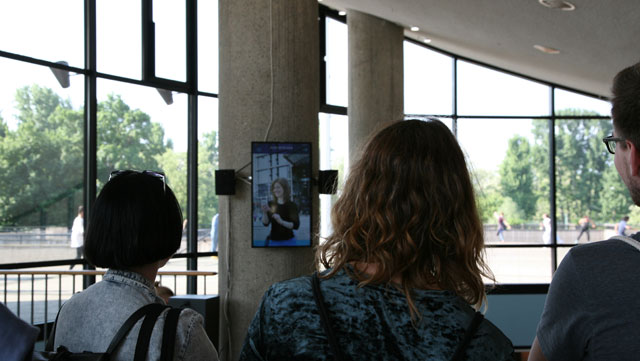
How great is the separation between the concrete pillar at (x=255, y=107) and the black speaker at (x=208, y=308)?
8 centimetres

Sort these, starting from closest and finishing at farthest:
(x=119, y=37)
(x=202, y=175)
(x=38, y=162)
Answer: (x=38, y=162) → (x=119, y=37) → (x=202, y=175)

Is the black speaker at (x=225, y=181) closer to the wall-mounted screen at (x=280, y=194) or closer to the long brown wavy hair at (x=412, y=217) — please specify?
the wall-mounted screen at (x=280, y=194)

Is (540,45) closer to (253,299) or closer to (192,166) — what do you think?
(192,166)

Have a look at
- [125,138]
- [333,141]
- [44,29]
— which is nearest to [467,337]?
[44,29]

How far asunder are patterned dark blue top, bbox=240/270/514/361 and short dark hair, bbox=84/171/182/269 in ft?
1.66

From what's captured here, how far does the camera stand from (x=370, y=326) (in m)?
0.99

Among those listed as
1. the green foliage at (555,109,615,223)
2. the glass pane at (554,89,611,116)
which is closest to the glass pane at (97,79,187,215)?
the green foliage at (555,109,615,223)

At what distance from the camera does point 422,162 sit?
3.59ft

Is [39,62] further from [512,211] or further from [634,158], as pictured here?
[512,211]

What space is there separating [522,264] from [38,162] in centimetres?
741

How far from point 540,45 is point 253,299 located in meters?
5.63

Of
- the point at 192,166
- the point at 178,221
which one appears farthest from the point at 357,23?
the point at 178,221

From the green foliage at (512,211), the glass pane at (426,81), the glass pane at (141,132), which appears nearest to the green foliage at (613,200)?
the green foliage at (512,211)

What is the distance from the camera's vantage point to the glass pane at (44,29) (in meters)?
5.34
